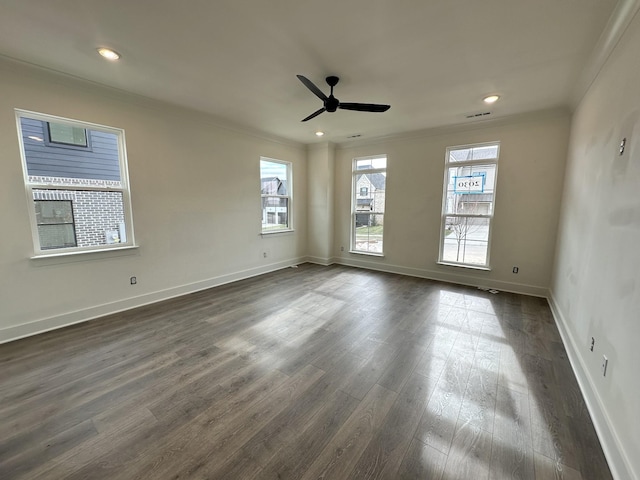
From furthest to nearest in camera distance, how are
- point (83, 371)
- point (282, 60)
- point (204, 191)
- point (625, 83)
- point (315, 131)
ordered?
point (315, 131) → point (204, 191) → point (282, 60) → point (83, 371) → point (625, 83)

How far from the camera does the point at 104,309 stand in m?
3.28

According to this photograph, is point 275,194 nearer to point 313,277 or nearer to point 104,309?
point 313,277

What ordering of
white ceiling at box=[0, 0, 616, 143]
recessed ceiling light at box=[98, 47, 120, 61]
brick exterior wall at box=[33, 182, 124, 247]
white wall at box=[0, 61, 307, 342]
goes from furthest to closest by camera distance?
brick exterior wall at box=[33, 182, 124, 247] → white wall at box=[0, 61, 307, 342] → recessed ceiling light at box=[98, 47, 120, 61] → white ceiling at box=[0, 0, 616, 143]

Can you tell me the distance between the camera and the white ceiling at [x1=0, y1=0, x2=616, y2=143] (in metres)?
1.86

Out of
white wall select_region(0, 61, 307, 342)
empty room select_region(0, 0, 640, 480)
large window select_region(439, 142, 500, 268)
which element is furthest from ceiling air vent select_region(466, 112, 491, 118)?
white wall select_region(0, 61, 307, 342)

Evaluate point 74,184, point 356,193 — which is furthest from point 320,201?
point 74,184

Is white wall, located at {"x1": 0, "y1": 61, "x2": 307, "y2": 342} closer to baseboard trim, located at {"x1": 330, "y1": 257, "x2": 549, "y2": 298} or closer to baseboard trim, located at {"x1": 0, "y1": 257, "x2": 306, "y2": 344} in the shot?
baseboard trim, located at {"x1": 0, "y1": 257, "x2": 306, "y2": 344}

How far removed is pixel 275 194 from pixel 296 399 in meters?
4.28

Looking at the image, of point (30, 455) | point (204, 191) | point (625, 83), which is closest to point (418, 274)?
point (625, 83)

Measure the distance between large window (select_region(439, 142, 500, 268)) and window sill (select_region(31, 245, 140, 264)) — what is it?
492 cm

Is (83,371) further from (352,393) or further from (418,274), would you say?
(418,274)

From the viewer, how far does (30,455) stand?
1.48 meters

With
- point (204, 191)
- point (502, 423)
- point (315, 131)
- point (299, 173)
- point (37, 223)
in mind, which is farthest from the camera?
point (299, 173)

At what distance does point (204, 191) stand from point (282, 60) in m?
2.42
